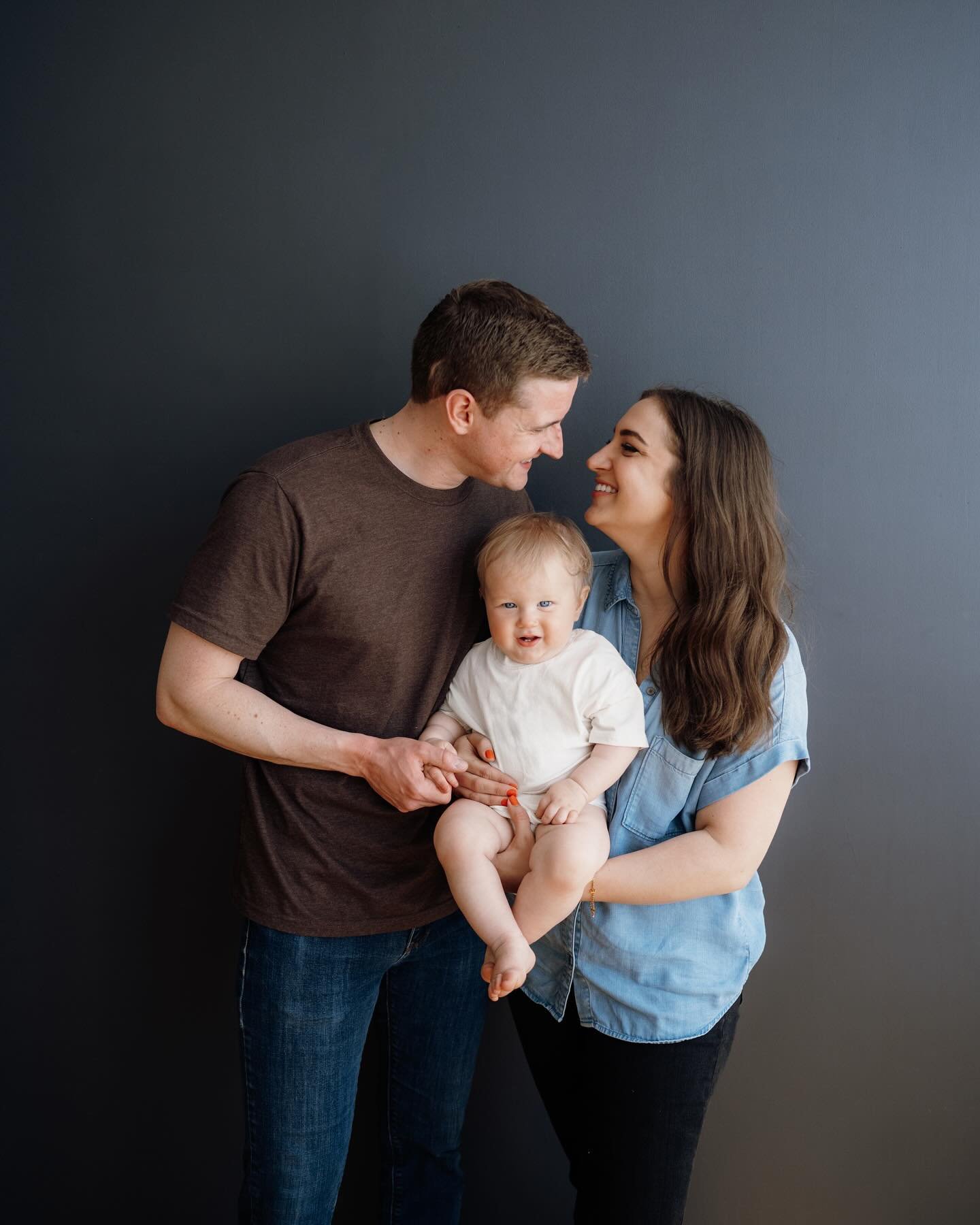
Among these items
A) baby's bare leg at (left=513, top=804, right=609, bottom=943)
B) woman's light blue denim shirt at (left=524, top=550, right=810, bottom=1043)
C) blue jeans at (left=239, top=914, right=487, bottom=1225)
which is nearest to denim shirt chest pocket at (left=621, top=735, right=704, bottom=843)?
woman's light blue denim shirt at (left=524, top=550, right=810, bottom=1043)

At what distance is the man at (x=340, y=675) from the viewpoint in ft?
5.00

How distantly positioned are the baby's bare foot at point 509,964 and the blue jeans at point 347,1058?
0.35 m

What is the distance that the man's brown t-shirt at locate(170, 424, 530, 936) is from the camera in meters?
1.51

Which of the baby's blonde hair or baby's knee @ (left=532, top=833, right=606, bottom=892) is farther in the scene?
the baby's blonde hair

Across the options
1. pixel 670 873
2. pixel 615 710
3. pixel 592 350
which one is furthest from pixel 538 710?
pixel 592 350

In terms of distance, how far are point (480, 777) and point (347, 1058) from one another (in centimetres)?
59

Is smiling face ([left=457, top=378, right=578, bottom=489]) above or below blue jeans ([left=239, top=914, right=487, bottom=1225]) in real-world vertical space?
above

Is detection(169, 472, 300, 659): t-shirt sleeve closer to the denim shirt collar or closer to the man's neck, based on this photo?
the man's neck

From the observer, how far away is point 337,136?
6.32ft

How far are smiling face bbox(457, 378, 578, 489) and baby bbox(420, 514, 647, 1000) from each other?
11 cm

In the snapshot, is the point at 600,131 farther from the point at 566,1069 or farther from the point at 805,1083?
the point at 805,1083

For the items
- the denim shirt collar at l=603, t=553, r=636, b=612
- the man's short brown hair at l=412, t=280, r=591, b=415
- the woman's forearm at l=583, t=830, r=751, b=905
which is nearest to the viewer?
the woman's forearm at l=583, t=830, r=751, b=905

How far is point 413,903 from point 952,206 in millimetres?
1745

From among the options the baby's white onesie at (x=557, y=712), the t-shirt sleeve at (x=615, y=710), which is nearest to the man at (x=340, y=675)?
the baby's white onesie at (x=557, y=712)
